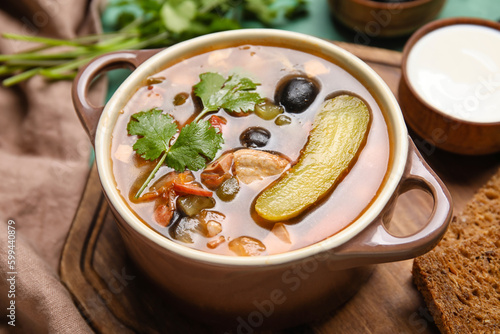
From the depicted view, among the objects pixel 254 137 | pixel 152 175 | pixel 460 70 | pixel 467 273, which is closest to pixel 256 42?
pixel 254 137

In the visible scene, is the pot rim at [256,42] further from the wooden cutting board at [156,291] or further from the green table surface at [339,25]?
the green table surface at [339,25]

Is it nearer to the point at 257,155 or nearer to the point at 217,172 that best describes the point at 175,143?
the point at 217,172

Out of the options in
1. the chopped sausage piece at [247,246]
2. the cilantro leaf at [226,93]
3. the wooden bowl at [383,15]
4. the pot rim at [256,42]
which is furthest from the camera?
the wooden bowl at [383,15]

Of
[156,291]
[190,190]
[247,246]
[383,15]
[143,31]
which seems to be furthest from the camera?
[143,31]

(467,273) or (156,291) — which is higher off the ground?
(467,273)

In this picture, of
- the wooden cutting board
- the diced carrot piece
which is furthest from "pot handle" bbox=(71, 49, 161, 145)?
the wooden cutting board

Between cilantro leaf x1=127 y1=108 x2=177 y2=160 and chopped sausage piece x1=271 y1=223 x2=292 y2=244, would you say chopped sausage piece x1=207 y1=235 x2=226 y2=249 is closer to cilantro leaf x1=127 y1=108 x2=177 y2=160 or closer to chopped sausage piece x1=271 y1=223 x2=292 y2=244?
chopped sausage piece x1=271 y1=223 x2=292 y2=244

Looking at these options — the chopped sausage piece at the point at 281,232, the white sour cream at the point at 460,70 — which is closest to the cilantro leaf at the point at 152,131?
the chopped sausage piece at the point at 281,232
